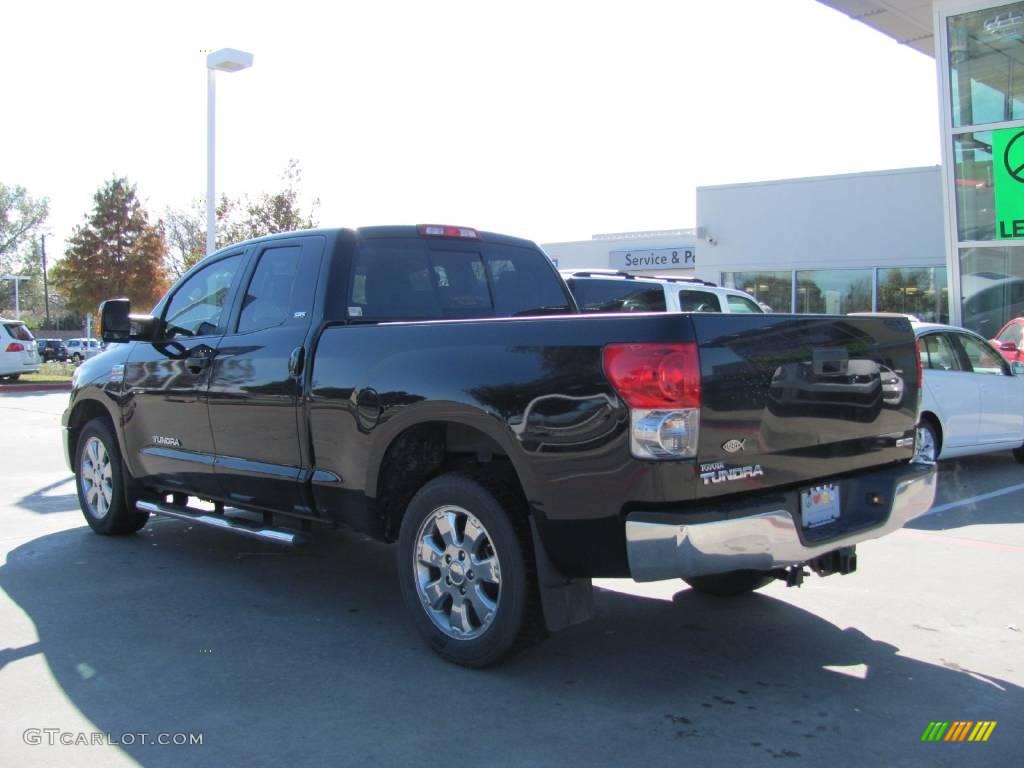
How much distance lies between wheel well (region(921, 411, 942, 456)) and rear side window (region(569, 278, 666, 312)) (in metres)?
2.87

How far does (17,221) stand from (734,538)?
69820mm

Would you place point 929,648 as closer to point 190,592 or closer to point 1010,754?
point 1010,754

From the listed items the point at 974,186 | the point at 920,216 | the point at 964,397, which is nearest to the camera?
the point at 964,397

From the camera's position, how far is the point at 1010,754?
11.1 ft

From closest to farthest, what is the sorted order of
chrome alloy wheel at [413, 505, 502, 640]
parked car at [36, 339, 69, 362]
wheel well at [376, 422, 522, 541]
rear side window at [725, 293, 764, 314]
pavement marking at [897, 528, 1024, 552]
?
chrome alloy wheel at [413, 505, 502, 640] → wheel well at [376, 422, 522, 541] → pavement marking at [897, 528, 1024, 552] → rear side window at [725, 293, 764, 314] → parked car at [36, 339, 69, 362]

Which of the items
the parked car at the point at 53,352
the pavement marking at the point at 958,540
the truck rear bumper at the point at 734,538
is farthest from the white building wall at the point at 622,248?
the truck rear bumper at the point at 734,538

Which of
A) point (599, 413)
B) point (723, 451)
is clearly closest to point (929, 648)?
point (723, 451)

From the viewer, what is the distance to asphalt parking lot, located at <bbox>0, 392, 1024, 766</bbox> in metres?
3.46

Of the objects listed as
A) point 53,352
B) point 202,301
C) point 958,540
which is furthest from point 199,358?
point 53,352

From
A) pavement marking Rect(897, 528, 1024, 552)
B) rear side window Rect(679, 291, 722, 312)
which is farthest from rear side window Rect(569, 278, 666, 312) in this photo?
pavement marking Rect(897, 528, 1024, 552)

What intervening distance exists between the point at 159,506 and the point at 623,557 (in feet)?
12.3

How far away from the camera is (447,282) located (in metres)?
5.55

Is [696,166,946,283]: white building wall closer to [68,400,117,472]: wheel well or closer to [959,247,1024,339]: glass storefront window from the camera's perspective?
[959,247,1024,339]: glass storefront window

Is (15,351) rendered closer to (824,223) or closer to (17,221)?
(824,223)
